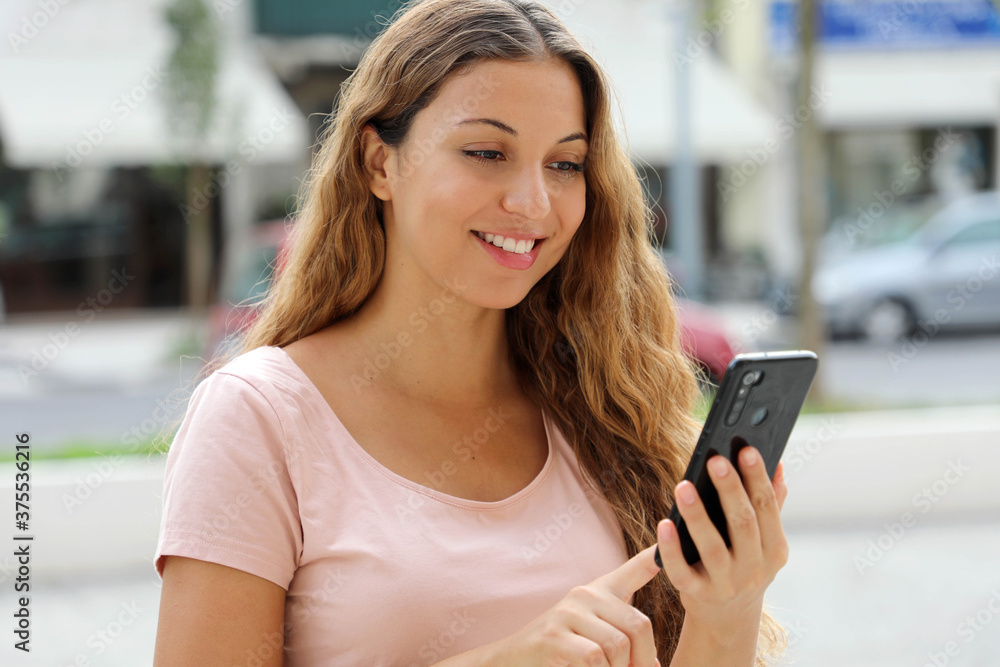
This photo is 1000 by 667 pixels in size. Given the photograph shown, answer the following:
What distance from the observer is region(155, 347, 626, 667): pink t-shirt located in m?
1.44

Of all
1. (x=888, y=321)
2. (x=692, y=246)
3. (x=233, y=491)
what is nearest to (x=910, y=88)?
(x=888, y=321)

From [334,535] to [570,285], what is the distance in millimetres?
818

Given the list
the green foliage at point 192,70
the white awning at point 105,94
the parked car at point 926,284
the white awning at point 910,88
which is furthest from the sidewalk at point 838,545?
the white awning at point 910,88

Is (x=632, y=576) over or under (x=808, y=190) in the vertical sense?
over

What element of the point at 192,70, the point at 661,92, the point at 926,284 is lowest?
the point at 926,284

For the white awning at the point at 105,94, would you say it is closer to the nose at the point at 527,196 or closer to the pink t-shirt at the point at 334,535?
the nose at the point at 527,196

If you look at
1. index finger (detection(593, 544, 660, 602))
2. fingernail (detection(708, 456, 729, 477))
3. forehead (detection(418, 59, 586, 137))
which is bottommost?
index finger (detection(593, 544, 660, 602))

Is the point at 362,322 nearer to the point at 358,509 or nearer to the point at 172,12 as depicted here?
the point at 358,509

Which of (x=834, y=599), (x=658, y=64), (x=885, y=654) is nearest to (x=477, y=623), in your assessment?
(x=885, y=654)

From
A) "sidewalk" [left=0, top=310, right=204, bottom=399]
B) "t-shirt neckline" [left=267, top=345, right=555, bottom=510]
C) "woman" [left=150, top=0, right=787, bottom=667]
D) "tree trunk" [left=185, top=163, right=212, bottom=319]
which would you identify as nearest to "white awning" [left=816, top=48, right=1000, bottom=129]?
"tree trunk" [left=185, top=163, right=212, bottom=319]

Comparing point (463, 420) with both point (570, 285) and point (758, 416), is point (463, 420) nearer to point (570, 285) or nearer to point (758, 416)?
point (570, 285)

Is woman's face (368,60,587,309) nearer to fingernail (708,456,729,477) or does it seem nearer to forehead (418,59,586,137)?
forehead (418,59,586,137)

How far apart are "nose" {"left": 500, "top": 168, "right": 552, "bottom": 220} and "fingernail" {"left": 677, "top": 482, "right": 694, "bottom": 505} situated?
0.58m

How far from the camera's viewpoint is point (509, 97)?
1.68 m
